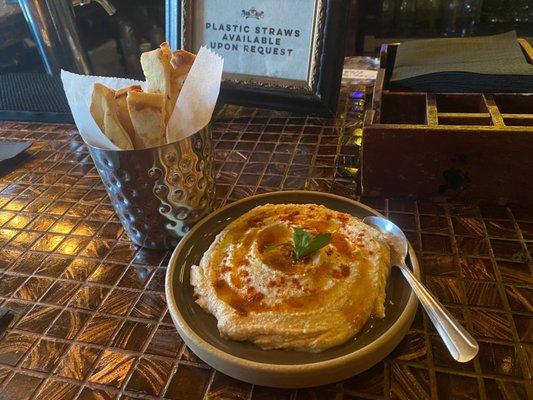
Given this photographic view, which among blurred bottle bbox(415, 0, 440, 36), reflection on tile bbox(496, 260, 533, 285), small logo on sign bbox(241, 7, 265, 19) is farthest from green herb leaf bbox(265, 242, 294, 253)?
blurred bottle bbox(415, 0, 440, 36)

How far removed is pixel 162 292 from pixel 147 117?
0.30 m

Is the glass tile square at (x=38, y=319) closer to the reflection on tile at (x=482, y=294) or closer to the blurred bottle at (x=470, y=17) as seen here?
the reflection on tile at (x=482, y=294)

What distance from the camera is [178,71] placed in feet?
2.45

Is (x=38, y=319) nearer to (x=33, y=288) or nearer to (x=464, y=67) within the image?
(x=33, y=288)

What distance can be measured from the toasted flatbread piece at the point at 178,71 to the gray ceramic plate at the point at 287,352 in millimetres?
295

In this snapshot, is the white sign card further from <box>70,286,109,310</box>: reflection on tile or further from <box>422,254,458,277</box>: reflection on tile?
<box>70,286,109,310</box>: reflection on tile

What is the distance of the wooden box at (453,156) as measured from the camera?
788mm

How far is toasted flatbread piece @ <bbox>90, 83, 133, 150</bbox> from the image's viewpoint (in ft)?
2.20

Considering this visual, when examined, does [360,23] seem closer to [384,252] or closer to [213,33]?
[213,33]

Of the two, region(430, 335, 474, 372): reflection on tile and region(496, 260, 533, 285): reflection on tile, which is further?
region(496, 260, 533, 285): reflection on tile

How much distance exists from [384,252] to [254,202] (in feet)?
0.95

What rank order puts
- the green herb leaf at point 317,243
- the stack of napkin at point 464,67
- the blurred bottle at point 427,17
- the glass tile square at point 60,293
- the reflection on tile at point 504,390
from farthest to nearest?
1. the blurred bottle at point 427,17
2. the stack of napkin at point 464,67
3. the glass tile square at point 60,293
4. the green herb leaf at point 317,243
5. the reflection on tile at point 504,390

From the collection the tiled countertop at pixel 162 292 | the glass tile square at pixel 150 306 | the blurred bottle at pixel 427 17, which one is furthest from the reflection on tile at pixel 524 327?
the blurred bottle at pixel 427 17

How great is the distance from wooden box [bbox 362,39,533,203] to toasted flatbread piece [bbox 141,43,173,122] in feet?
1.27
